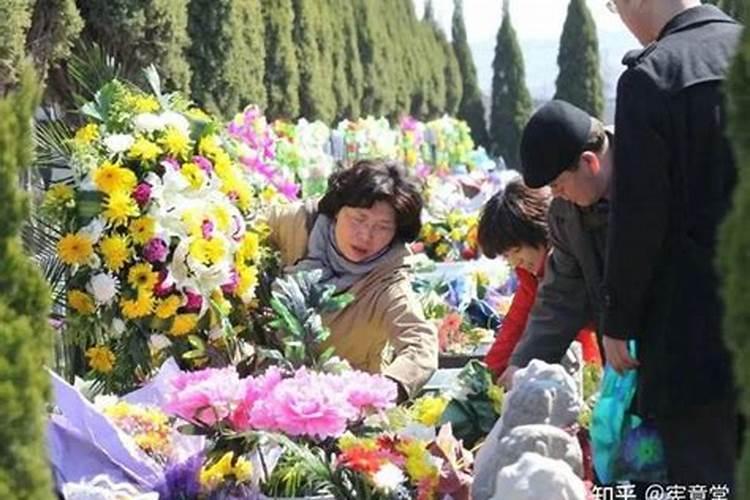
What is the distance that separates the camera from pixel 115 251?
3.35 metres

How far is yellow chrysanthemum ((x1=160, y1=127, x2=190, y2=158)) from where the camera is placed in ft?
11.4

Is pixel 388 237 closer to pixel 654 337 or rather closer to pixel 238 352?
pixel 238 352

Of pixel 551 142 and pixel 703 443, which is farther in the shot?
pixel 551 142

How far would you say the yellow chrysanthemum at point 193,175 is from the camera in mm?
3455

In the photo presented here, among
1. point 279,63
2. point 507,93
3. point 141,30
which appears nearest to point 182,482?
point 141,30

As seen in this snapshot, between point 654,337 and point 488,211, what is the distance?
118 centimetres

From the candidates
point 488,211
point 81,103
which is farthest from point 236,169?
point 488,211

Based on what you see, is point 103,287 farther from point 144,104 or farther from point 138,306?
point 144,104

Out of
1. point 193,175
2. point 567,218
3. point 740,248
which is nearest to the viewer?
point 740,248

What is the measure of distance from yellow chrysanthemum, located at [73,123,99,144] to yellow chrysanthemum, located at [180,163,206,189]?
24 centimetres

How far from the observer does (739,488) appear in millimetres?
1358

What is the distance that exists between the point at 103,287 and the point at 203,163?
422 mm

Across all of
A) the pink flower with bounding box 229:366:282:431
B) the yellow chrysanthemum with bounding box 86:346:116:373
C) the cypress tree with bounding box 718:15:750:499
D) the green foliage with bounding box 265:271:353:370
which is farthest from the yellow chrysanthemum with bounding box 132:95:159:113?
the cypress tree with bounding box 718:15:750:499

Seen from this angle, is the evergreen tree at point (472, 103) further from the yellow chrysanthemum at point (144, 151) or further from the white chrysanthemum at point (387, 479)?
the white chrysanthemum at point (387, 479)
